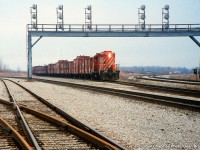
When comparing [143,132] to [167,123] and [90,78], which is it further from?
[90,78]

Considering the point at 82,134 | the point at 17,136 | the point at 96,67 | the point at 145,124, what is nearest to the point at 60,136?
the point at 82,134

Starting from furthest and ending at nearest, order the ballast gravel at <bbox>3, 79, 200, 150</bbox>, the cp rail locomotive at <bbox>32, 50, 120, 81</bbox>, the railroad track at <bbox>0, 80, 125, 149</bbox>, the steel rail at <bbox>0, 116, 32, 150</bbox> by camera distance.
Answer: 1. the cp rail locomotive at <bbox>32, 50, 120, 81</bbox>
2. the ballast gravel at <bbox>3, 79, 200, 150</bbox>
3. the railroad track at <bbox>0, 80, 125, 149</bbox>
4. the steel rail at <bbox>0, 116, 32, 150</bbox>

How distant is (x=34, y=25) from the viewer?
3659 centimetres

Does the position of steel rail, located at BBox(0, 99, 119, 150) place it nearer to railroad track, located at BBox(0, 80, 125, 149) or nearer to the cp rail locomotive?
railroad track, located at BBox(0, 80, 125, 149)

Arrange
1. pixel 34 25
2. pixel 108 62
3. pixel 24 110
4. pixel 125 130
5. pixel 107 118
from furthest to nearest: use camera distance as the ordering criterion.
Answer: pixel 34 25, pixel 108 62, pixel 24 110, pixel 107 118, pixel 125 130

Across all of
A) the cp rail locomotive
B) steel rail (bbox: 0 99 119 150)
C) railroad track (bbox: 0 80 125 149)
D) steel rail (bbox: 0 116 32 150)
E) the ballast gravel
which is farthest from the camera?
the cp rail locomotive

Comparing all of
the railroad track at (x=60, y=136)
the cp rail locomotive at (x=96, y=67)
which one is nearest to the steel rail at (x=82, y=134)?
the railroad track at (x=60, y=136)

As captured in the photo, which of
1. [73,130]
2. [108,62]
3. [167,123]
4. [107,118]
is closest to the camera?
[73,130]

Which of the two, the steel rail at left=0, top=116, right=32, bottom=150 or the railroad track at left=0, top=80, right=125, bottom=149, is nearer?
the steel rail at left=0, top=116, right=32, bottom=150

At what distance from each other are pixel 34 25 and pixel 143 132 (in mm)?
30645

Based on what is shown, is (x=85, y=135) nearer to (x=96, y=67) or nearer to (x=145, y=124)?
(x=145, y=124)

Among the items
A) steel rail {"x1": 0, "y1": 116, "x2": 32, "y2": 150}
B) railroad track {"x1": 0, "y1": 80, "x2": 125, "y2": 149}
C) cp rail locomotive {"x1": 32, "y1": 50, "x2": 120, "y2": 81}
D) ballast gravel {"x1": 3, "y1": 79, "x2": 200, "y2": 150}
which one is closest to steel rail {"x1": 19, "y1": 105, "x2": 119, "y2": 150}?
railroad track {"x1": 0, "y1": 80, "x2": 125, "y2": 149}

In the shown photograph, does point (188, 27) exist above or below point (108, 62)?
above

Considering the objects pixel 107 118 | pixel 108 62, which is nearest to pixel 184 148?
pixel 107 118
